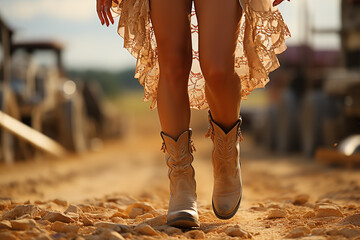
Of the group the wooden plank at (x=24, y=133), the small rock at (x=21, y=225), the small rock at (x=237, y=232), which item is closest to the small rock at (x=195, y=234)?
the small rock at (x=237, y=232)

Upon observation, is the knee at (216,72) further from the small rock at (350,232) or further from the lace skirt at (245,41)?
the small rock at (350,232)

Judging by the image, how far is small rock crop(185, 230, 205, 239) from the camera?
2322 mm

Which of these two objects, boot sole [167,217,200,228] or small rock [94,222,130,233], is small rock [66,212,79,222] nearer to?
small rock [94,222,130,233]

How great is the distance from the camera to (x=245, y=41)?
8.34 ft

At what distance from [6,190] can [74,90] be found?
6120mm

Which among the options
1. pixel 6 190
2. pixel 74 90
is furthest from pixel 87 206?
pixel 74 90

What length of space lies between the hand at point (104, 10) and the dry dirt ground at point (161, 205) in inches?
41.2

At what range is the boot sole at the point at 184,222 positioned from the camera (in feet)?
8.00

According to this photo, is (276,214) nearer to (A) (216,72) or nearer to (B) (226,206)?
(B) (226,206)

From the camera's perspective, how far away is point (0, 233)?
2074 mm

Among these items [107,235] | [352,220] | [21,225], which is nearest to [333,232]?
[352,220]

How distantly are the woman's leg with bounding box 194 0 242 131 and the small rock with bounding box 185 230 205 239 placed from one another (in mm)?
651

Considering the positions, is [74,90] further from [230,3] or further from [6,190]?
A: [230,3]

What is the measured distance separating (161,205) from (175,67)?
1302 millimetres
